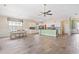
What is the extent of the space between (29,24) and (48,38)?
0.49m

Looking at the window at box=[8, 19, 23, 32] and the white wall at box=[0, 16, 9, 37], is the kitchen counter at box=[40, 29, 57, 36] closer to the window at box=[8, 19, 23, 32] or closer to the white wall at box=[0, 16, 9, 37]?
the window at box=[8, 19, 23, 32]

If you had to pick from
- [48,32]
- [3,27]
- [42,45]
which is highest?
[3,27]

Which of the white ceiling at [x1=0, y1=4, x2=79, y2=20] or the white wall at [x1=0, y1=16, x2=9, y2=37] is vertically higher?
the white ceiling at [x1=0, y1=4, x2=79, y2=20]

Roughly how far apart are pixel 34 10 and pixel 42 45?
0.74 m

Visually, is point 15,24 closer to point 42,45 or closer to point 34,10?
point 34,10

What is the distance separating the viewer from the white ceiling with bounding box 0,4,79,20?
2412mm

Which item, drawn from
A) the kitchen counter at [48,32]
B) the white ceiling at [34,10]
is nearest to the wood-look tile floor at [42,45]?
the kitchen counter at [48,32]

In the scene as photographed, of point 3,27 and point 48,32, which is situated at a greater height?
point 3,27

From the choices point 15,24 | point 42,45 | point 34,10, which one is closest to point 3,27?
point 15,24

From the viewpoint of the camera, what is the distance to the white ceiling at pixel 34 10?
2.41m

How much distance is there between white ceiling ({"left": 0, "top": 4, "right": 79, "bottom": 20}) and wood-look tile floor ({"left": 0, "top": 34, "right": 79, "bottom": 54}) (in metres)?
0.43

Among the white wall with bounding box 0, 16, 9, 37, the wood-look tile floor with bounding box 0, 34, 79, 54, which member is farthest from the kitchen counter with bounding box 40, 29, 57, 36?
the white wall with bounding box 0, 16, 9, 37

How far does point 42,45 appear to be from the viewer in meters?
2.50
